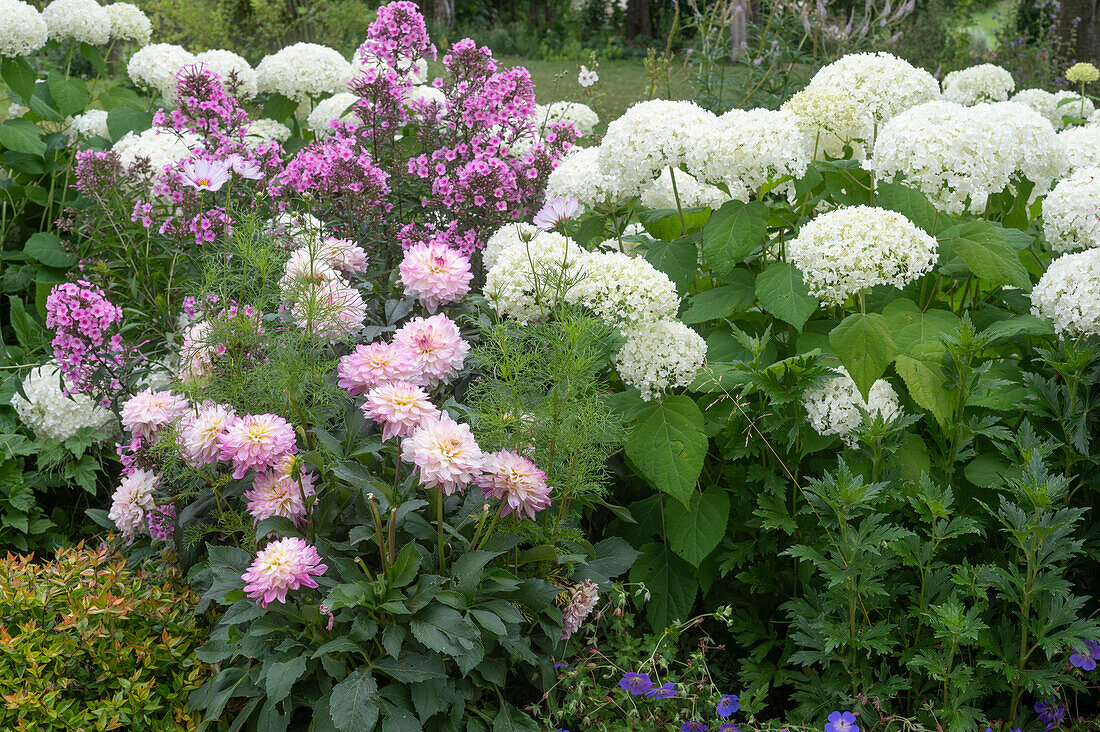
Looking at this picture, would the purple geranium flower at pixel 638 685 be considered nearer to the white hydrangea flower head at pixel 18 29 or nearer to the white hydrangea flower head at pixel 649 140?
the white hydrangea flower head at pixel 649 140

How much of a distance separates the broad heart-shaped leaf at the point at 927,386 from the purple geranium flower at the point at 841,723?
29.8 inches

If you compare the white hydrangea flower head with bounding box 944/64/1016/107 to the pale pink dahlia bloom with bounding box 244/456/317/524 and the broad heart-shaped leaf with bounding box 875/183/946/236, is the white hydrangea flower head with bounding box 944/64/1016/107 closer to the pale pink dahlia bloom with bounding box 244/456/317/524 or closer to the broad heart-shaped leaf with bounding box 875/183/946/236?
the broad heart-shaped leaf with bounding box 875/183/946/236

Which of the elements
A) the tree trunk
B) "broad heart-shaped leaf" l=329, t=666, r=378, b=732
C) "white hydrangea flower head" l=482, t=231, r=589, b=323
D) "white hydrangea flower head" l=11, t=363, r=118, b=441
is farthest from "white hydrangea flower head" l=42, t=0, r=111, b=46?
the tree trunk

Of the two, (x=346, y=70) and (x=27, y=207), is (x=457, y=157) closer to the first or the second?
(x=346, y=70)

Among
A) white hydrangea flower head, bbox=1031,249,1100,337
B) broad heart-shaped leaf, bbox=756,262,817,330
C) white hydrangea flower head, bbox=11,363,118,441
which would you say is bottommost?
white hydrangea flower head, bbox=11,363,118,441

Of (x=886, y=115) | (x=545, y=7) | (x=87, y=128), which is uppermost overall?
(x=886, y=115)

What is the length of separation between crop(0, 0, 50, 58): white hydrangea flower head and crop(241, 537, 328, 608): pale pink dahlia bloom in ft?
10.5

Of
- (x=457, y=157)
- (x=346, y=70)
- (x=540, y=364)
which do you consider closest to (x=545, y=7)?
(x=346, y=70)

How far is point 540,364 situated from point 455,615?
0.62 metres

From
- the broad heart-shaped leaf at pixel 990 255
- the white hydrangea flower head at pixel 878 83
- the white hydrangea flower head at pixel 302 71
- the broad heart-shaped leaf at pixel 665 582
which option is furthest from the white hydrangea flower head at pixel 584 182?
the white hydrangea flower head at pixel 302 71

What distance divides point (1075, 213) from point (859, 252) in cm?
73

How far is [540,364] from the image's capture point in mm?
2062

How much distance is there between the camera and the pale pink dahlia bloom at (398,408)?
1754 millimetres

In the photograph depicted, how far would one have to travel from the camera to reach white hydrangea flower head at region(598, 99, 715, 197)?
8.05 feet
